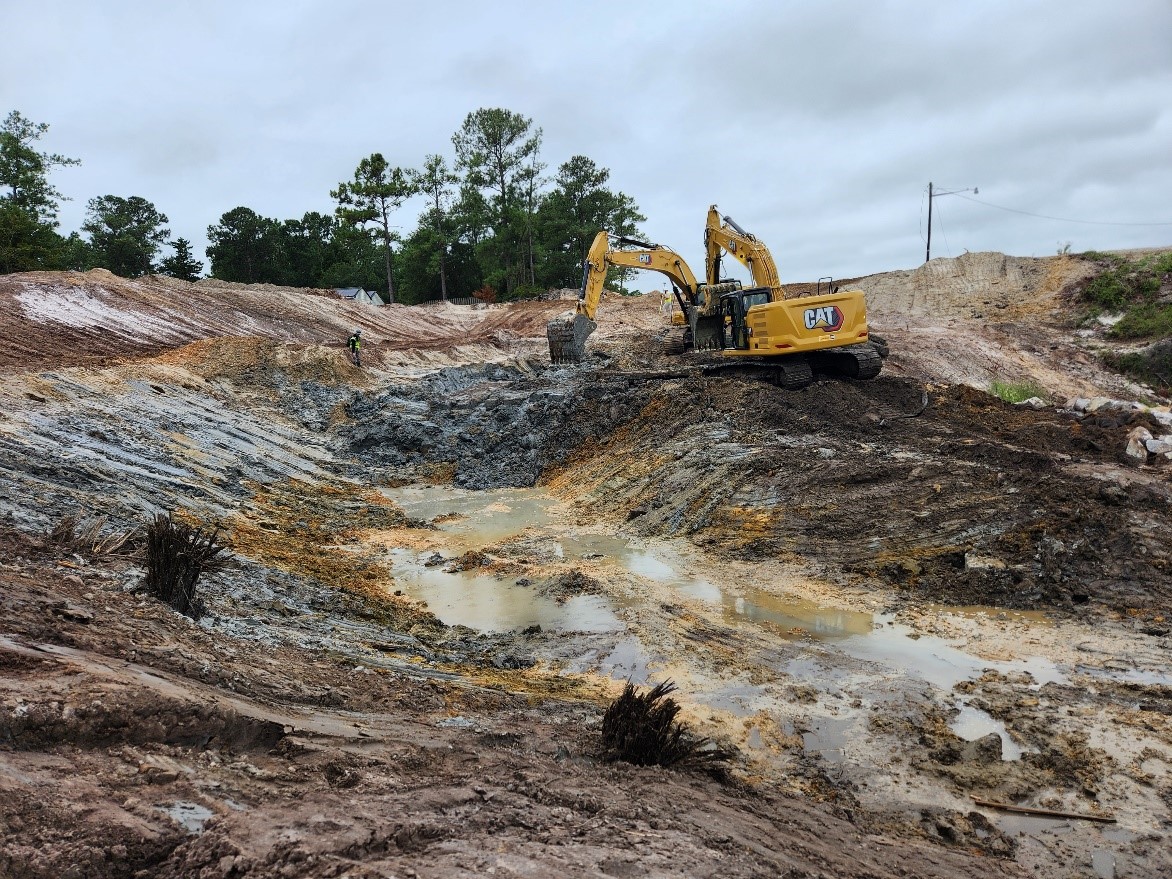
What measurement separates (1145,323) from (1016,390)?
8863 millimetres

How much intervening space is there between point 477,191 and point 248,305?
83.3ft

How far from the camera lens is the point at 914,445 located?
11484mm

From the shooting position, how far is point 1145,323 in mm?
24750

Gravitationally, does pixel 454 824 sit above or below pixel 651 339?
below

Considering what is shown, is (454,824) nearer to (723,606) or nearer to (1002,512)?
(723,606)

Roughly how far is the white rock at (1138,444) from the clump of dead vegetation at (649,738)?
1049 cm

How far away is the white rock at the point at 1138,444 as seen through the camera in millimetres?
11422

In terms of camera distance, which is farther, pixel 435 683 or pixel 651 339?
pixel 651 339

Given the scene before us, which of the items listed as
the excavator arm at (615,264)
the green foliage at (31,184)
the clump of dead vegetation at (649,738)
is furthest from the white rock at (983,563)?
the green foliage at (31,184)

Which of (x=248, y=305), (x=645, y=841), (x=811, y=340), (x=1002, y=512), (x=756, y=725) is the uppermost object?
(x=248, y=305)

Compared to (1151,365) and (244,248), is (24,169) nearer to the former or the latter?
(244,248)

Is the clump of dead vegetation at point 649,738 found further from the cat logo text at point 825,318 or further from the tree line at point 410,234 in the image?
the tree line at point 410,234

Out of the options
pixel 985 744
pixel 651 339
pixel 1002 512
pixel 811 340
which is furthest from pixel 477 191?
pixel 985 744

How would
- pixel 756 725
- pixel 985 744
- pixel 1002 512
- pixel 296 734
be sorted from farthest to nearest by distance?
1. pixel 1002 512
2. pixel 756 725
3. pixel 985 744
4. pixel 296 734
